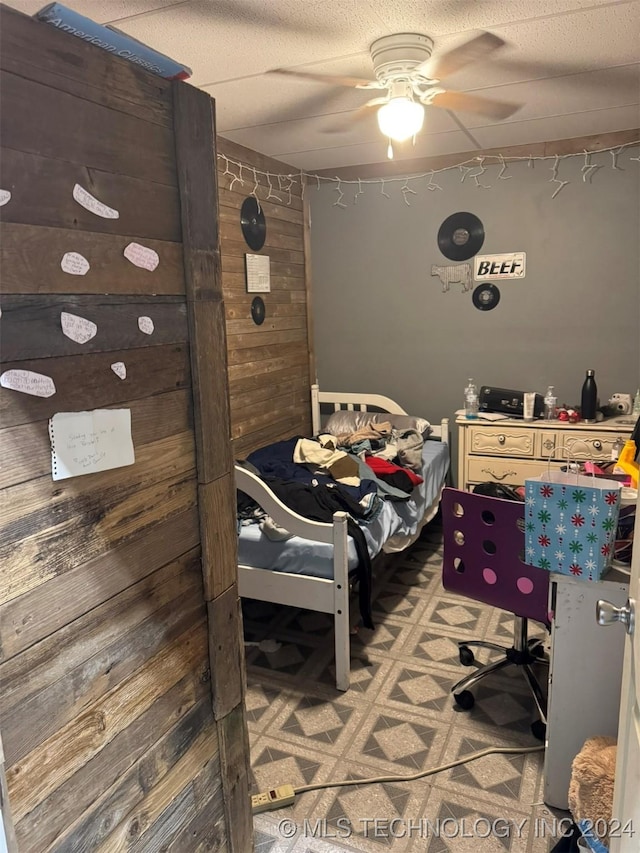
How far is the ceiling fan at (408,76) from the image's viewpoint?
84.5 inches

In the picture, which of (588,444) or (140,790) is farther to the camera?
(588,444)

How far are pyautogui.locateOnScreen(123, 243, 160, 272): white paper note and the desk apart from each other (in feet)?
4.58

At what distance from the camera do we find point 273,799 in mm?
1958

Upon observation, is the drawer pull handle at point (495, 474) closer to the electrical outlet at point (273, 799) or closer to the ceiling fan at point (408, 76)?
the ceiling fan at point (408, 76)

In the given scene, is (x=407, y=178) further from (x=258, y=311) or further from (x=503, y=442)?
(x=503, y=442)

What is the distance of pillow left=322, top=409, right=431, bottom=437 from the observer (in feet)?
13.3

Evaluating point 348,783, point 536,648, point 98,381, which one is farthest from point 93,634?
point 536,648

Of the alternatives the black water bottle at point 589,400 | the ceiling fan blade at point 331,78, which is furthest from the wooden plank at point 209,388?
the black water bottle at point 589,400

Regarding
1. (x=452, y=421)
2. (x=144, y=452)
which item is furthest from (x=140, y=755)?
(x=452, y=421)

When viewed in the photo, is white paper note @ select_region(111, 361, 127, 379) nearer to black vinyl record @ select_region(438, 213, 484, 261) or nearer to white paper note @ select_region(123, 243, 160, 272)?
white paper note @ select_region(123, 243, 160, 272)

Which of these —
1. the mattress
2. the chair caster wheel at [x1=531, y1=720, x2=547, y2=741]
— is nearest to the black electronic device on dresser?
the mattress

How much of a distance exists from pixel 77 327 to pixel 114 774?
857 mm

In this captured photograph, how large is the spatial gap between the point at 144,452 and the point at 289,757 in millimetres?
1481

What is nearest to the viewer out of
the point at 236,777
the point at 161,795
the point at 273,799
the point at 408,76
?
the point at 161,795
